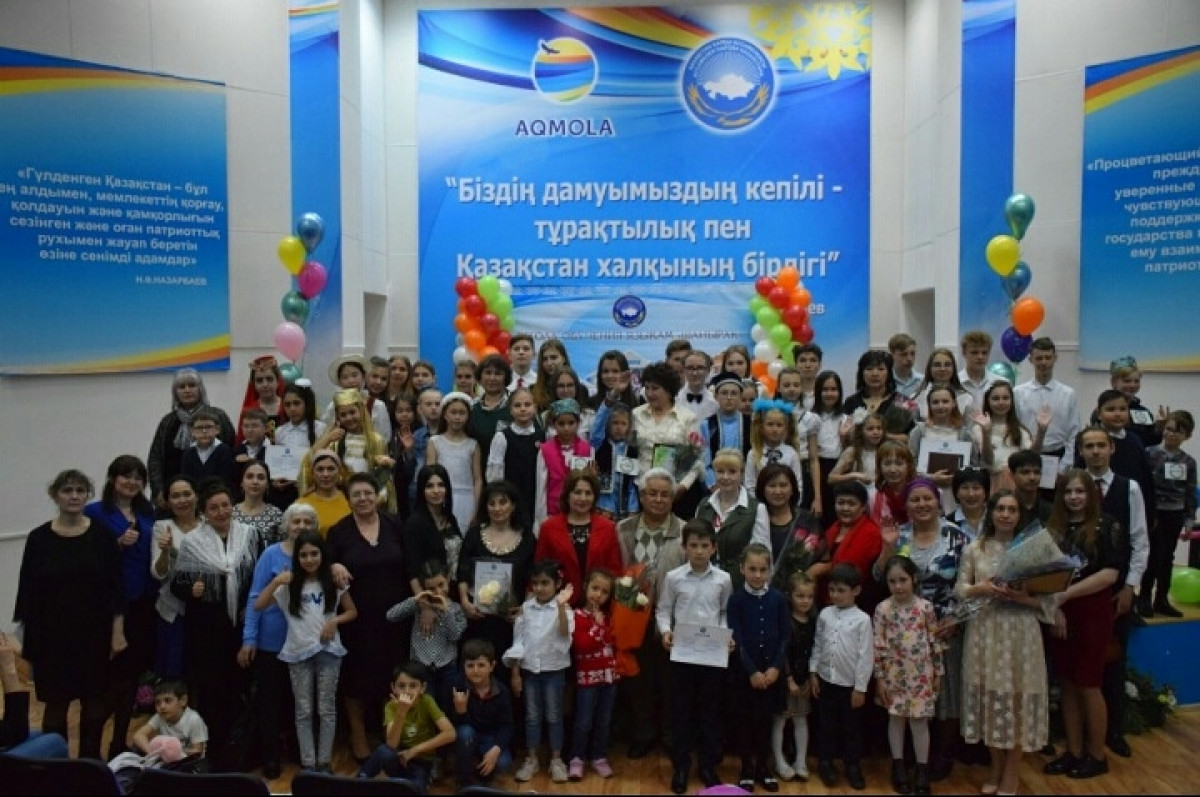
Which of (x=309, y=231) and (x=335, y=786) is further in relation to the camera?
(x=309, y=231)

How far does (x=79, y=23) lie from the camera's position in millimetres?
6777

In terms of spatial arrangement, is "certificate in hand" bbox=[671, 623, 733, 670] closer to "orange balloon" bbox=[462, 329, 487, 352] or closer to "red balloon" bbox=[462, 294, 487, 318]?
"orange balloon" bbox=[462, 329, 487, 352]

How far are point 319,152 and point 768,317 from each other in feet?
14.4

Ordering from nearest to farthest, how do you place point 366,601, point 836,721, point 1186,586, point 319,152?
point 836,721
point 366,601
point 1186,586
point 319,152

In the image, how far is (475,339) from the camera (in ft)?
30.9

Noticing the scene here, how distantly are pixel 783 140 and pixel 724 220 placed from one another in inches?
38.9

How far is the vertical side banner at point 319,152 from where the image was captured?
8.08m

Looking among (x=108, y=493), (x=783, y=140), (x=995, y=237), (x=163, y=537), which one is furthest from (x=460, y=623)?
(x=783, y=140)

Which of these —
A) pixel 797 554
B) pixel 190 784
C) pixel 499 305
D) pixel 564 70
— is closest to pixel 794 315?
pixel 499 305

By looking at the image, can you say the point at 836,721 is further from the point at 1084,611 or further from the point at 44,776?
the point at 44,776

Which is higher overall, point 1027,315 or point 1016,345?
point 1027,315

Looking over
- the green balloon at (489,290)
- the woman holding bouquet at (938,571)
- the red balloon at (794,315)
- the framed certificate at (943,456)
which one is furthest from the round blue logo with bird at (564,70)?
the woman holding bouquet at (938,571)

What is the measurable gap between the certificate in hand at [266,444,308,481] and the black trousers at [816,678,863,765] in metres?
2.80

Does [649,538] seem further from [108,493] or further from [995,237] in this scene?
[995,237]
